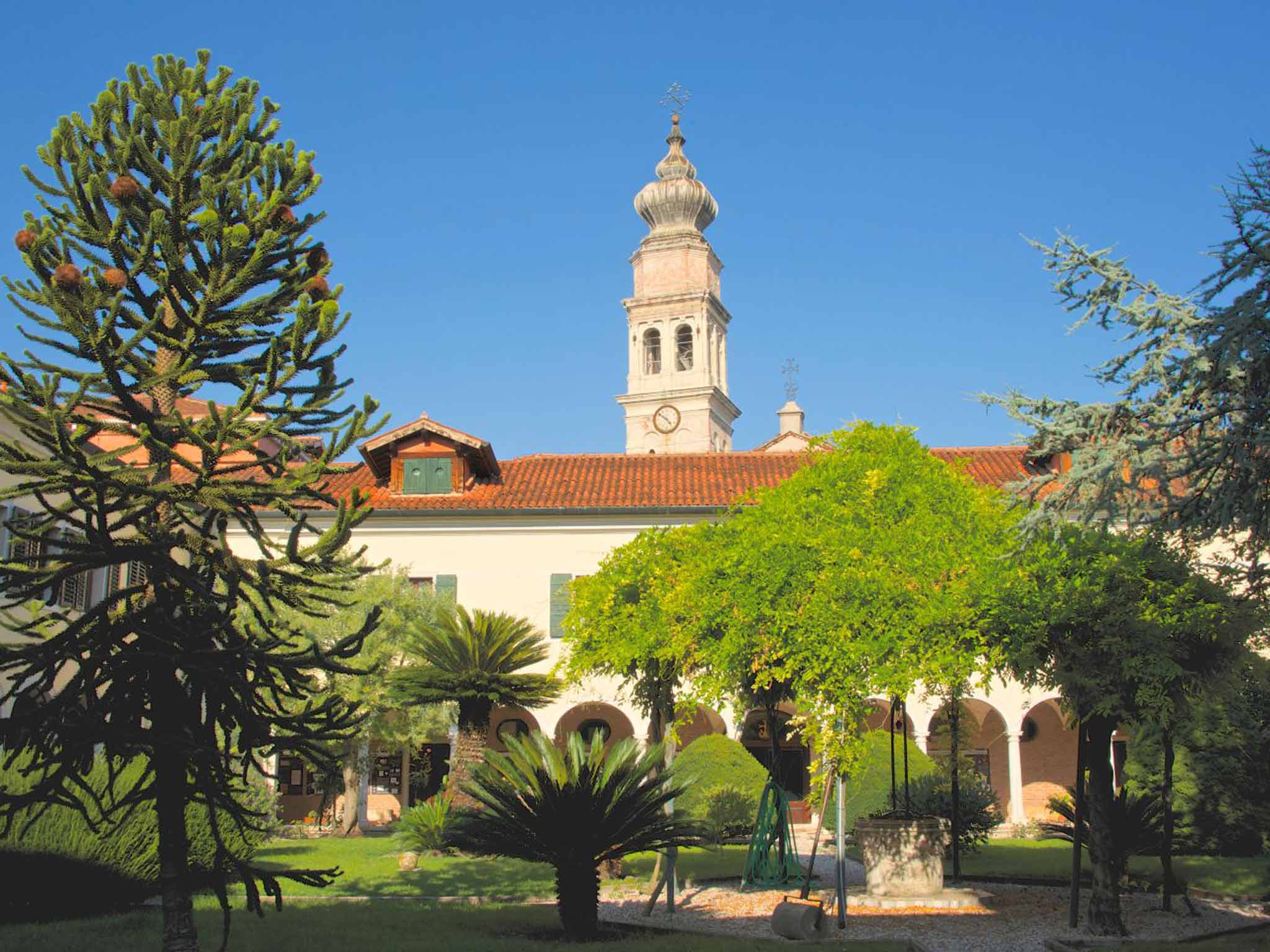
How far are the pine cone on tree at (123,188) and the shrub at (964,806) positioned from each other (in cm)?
1475

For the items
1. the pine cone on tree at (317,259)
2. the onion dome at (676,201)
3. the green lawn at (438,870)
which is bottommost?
the green lawn at (438,870)

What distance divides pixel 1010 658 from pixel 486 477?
74.9 feet

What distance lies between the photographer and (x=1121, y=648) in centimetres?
1276

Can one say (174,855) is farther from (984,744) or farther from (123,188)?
(984,744)

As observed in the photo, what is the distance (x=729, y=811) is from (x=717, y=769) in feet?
4.97

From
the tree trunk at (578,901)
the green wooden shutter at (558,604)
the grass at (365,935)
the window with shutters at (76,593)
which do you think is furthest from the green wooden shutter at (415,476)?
the tree trunk at (578,901)

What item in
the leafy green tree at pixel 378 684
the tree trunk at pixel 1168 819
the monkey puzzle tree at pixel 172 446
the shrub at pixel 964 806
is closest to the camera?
the monkey puzzle tree at pixel 172 446

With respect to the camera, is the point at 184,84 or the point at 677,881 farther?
the point at 677,881

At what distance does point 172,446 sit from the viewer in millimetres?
10430

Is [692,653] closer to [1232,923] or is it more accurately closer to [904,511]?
[904,511]

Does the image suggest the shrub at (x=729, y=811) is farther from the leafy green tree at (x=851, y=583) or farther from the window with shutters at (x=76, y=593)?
the window with shutters at (x=76, y=593)

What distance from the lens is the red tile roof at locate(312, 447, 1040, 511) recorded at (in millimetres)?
32625

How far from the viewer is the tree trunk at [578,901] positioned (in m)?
12.9

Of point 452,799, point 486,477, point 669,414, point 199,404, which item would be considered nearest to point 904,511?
point 452,799
